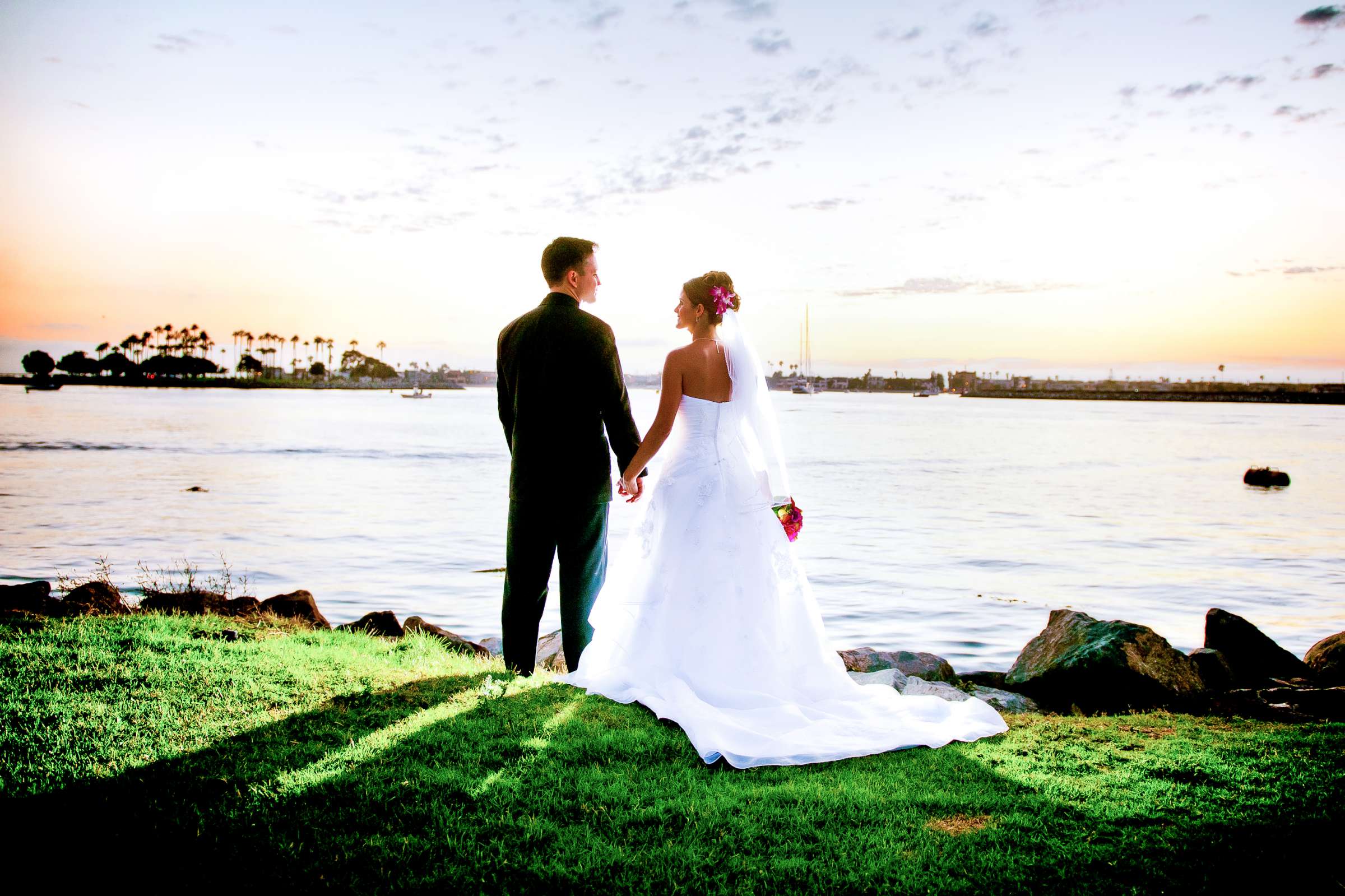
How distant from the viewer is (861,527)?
2347 cm

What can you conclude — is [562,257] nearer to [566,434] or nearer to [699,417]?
[566,434]

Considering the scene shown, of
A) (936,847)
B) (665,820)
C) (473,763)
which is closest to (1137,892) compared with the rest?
(936,847)

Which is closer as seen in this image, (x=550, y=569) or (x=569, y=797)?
(x=569, y=797)

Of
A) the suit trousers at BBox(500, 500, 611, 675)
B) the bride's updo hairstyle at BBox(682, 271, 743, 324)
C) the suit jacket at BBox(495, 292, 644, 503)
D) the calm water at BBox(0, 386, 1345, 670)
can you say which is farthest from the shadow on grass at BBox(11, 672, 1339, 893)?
the calm water at BBox(0, 386, 1345, 670)

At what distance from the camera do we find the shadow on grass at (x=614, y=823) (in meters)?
3.31

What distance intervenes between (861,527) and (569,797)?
20.3 m

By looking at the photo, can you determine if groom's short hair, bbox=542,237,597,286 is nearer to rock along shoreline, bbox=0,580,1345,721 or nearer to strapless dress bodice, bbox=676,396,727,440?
strapless dress bodice, bbox=676,396,727,440

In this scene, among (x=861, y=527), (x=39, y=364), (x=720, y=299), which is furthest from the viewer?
(x=39, y=364)

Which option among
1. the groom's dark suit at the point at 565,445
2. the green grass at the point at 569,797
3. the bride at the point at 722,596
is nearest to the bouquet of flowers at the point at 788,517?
the bride at the point at 722,596

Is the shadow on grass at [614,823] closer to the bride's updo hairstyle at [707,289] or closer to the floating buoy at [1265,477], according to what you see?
the bride's updo hairstyle at [707,289]

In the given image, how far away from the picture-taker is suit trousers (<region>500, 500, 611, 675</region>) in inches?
229

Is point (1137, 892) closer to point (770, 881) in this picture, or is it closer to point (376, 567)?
→ point (770, 881)

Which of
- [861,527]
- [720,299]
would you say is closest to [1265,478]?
[861,527]

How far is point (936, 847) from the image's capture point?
3596 mm
